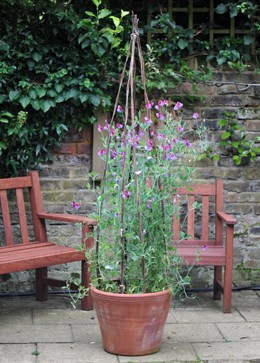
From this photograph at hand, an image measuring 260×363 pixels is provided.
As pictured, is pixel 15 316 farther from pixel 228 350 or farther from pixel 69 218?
pixel 228 350

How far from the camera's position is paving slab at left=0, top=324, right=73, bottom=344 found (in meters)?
4.58

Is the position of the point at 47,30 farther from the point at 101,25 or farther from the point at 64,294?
the point at 64,294

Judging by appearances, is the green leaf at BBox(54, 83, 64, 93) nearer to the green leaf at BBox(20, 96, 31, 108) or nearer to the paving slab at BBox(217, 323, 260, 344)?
the green leaf at BBox(20, 96, 31, 108)

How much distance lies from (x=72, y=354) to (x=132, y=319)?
0.45 meters

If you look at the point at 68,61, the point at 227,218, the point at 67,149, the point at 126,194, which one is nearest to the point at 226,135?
the point at 227,218

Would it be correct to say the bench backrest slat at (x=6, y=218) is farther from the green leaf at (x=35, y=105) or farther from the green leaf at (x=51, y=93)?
the green leaf at (x=51, y=93)

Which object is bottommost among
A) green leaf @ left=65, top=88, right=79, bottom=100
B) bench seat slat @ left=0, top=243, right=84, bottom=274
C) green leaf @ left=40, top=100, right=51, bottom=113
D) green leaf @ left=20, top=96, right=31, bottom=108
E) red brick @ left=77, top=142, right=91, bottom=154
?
bench seat slat @ left=0, top=243, right=84, bottom=274

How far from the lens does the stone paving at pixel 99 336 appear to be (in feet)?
14.0

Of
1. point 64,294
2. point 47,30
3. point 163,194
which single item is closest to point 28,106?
point 47,30

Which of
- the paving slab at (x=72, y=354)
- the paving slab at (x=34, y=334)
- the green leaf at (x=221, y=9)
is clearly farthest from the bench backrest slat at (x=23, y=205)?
the green leaf at (x=221, y=9)

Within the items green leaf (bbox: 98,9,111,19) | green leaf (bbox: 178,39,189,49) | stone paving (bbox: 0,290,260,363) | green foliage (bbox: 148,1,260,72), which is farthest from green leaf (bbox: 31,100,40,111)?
stone paving (bbox: 0,290,260,363)

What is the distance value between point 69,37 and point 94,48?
242 millimetres

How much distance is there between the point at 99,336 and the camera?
470 cm

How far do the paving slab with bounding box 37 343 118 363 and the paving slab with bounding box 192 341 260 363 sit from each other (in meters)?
0.55
